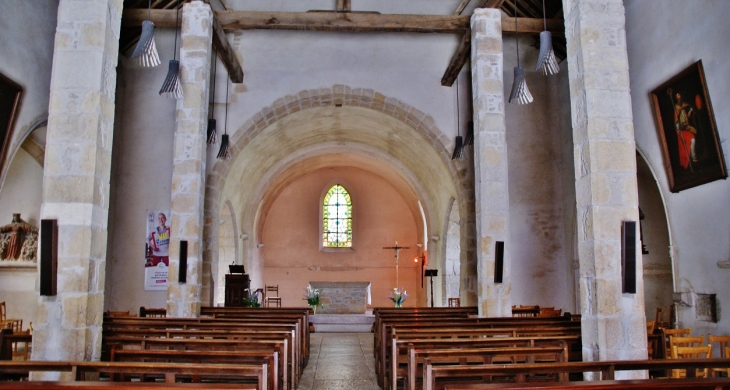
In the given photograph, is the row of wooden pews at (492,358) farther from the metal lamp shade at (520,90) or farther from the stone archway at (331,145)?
the stone archway at (331,145)

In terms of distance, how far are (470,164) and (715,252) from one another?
4.42 m

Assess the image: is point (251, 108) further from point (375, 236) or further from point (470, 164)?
point (375, 236)

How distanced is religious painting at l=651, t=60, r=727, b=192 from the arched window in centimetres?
1267

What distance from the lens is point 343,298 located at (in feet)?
46.0

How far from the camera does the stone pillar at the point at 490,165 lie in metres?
8.30

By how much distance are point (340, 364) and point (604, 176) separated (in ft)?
14.2

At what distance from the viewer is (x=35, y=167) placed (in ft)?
37.5

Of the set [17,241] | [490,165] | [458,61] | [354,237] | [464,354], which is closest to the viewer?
[464,354]

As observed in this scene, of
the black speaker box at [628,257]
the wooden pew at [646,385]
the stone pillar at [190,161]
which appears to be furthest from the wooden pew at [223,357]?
the stone pillar at [190,161]

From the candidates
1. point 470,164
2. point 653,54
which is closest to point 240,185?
point 470,164

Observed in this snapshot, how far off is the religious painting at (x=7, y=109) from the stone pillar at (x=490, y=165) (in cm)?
654

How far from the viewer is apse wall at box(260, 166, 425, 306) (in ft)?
63.6

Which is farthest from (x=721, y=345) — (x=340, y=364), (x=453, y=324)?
(x=340, y=364)

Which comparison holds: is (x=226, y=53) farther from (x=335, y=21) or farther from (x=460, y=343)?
(x=460, y=343)
